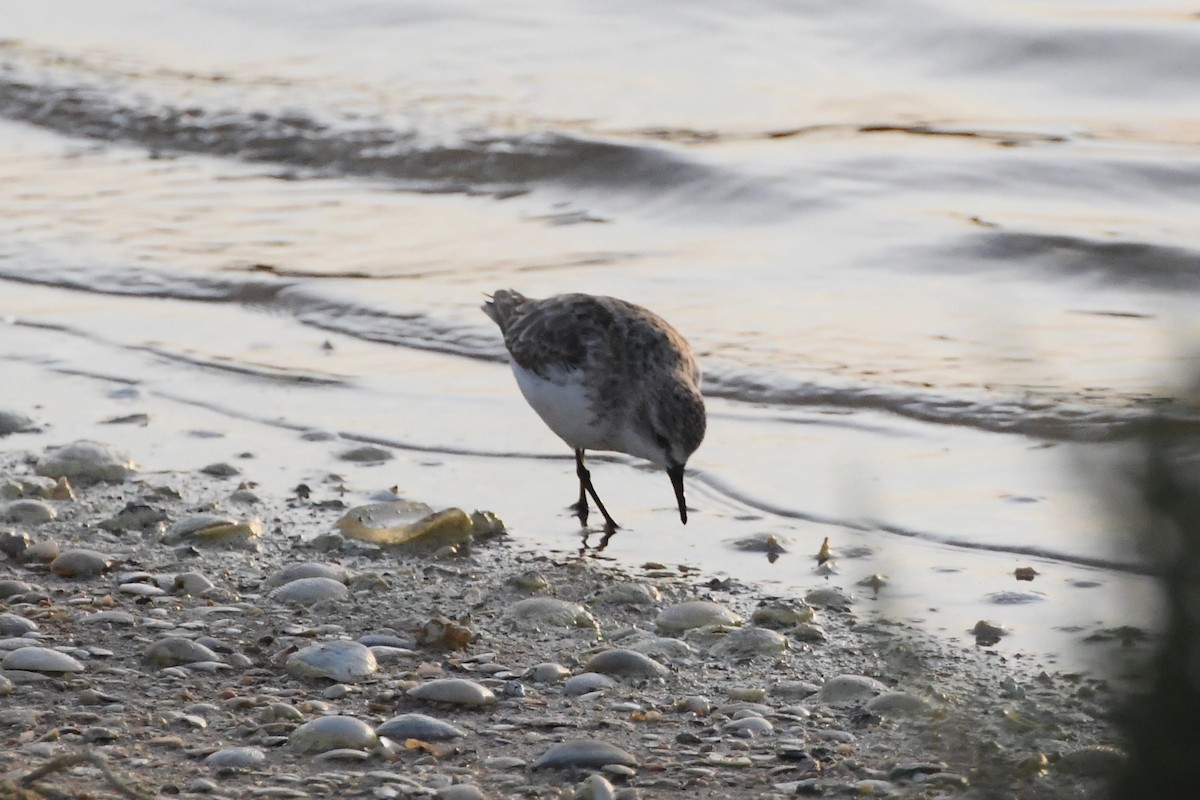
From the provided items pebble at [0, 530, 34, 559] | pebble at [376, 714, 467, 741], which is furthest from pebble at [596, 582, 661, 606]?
pebble at [0, 530, 34, 559]

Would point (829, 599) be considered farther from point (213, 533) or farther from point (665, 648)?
point (213, 533)

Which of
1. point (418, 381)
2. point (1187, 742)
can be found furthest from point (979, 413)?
point (1187, 742)

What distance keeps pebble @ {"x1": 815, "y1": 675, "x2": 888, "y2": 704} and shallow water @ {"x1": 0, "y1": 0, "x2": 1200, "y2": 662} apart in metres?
0.35

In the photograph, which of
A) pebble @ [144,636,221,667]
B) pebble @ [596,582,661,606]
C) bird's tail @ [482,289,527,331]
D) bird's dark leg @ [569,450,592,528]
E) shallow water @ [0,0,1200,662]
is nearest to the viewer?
pebble @ [144,636,221,667]

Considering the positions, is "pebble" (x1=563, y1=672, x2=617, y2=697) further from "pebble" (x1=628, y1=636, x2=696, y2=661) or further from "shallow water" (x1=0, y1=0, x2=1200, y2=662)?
"shallow water" (x1=0, y1=0, x2=1200, y2=662)

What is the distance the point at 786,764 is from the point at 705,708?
0.37 m

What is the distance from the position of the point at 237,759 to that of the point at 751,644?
4.75 feet

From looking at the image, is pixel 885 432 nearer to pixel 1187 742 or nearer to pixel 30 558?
pixel 30 558

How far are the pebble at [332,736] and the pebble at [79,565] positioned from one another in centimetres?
144

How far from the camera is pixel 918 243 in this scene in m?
9.45

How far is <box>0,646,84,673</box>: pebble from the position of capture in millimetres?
4059

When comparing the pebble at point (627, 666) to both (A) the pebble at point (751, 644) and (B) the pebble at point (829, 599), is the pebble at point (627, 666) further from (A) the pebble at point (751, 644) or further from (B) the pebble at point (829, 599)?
(B) the pebble at point (829, 599)

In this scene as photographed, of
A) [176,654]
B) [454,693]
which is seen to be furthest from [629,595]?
[176,654]

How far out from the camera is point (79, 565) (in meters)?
4.90
